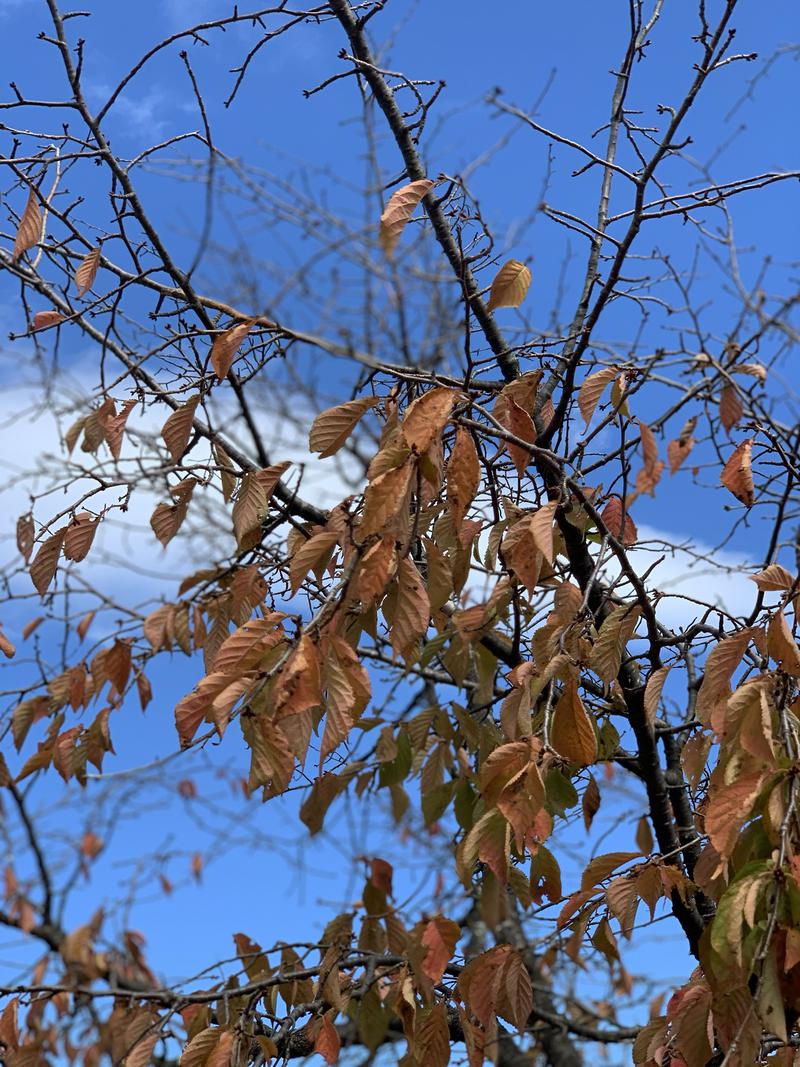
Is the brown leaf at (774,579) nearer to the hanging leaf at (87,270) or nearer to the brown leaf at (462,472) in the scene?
the brown leaf at (462,472)

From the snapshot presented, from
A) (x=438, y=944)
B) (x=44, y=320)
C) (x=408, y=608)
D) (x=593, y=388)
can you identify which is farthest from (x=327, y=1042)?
(x=44, y=320)

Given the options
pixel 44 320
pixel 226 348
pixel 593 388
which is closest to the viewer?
pixel 226 348

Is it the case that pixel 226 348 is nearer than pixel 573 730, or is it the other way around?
pixel 573 730

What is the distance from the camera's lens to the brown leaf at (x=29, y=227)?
1607 mm

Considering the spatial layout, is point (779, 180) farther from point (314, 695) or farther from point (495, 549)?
point (314, 695)

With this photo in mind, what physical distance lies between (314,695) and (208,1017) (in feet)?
3.78

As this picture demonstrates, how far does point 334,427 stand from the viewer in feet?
4.48

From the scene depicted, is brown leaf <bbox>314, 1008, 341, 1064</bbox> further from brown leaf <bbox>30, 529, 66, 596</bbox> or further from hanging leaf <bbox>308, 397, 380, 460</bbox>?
hanging leaf <bbox>308, 397, 380, 460</bbox>

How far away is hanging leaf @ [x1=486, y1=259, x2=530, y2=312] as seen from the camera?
5.19ft

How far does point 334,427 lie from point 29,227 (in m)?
0.64

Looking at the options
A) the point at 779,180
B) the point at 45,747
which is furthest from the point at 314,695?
the point at 45,747

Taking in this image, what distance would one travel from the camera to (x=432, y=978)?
157 cm

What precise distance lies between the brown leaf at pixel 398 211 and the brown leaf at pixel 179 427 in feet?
1.22

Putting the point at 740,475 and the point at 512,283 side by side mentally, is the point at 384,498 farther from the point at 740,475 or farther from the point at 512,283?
the point at 740,475
